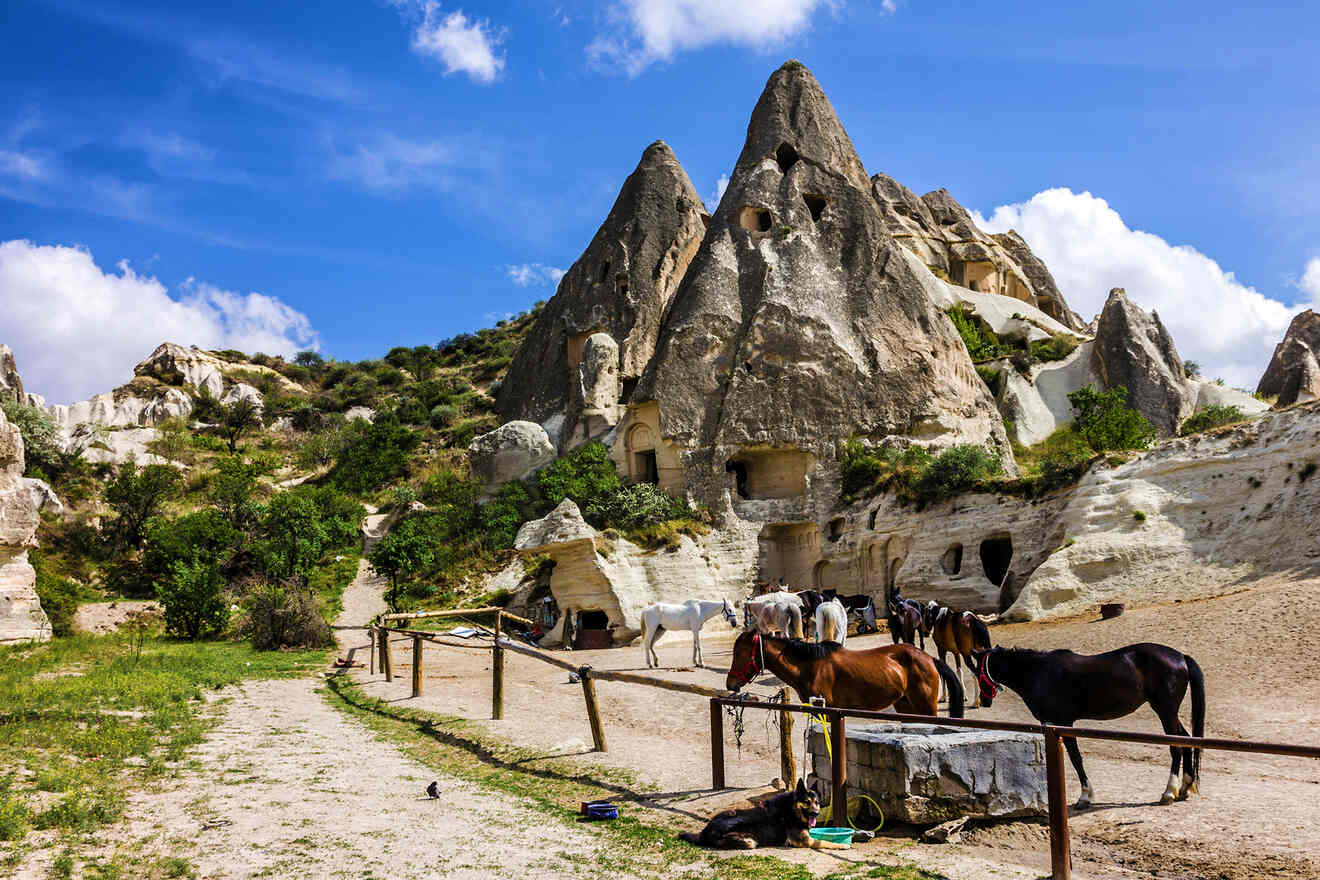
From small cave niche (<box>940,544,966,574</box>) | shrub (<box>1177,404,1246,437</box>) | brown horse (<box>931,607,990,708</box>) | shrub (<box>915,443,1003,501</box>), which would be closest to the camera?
brown horse (<box>931,607,990,708</box>)

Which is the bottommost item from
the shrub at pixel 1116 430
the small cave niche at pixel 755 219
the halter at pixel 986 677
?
the halter at pixel 986 677

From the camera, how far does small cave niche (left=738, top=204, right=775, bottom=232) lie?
40.5 meters

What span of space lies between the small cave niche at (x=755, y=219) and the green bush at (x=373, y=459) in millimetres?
23887

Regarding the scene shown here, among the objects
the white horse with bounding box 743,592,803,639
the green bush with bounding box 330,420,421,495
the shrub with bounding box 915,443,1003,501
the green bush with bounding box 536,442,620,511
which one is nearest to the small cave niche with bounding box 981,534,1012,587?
the shrub with bounding box 915,443,1003,501

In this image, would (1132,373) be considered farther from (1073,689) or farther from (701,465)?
(1073,689)

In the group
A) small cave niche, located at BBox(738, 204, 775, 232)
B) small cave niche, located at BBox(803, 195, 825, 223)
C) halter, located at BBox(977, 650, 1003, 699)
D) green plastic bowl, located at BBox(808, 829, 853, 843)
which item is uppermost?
small cave niche, located at BBox(803, 195, 825, 223)

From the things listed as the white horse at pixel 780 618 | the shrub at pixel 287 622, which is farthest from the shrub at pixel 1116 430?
the shrub at pixel 287 622

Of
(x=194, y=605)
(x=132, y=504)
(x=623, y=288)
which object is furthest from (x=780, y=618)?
(x=132, y=504)

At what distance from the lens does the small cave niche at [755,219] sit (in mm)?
40531

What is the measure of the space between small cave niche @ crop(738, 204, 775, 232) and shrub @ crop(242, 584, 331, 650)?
80.8 ft

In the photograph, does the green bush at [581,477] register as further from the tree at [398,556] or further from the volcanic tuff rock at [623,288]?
the volcanic tuff rock at [623,288]

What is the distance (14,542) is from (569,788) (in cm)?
1554

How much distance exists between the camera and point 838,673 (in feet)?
30.5

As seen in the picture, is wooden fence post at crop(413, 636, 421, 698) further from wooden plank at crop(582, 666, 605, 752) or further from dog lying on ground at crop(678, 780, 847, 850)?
dog lying on ground at crop(678, 780, 847, 850)
